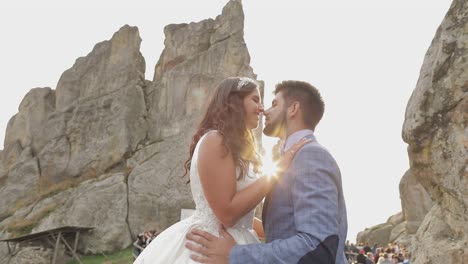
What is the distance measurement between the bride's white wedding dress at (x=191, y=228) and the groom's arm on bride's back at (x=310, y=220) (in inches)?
14.8

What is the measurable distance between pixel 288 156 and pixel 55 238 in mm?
28239

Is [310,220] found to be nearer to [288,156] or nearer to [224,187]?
[288,156]

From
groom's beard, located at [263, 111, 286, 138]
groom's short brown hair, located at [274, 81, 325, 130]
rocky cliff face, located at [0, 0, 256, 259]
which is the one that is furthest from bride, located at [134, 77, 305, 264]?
rocky cliff face, located at [0, 0, 256, 259]

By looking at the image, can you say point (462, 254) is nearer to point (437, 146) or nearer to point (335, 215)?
point (437, 146)

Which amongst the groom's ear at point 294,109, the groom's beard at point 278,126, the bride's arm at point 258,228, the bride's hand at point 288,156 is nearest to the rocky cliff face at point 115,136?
the bride's arm at point 258,228

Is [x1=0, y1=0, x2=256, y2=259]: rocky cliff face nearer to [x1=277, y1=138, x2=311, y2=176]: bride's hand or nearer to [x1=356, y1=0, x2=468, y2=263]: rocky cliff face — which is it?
[x1=356, y1=0, x2=468, y2=263]: rocky cliff face

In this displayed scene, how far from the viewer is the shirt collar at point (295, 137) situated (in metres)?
2.96

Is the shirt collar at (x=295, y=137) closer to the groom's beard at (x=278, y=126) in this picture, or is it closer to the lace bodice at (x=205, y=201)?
the groom's beard at (x=278, y=126)

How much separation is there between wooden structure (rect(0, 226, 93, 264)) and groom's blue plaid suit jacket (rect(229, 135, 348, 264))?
26.3 metres

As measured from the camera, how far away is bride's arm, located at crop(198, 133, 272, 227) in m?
2.86

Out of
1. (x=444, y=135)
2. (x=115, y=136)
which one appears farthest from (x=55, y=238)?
(x=444, y=135)

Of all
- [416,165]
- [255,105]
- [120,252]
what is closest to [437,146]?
[416,165]

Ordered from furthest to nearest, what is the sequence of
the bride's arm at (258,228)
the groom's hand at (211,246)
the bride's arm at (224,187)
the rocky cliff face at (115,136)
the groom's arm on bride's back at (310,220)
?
1. the rocky cliff face at (115,136)
2. the bride's arm at (258,228)
3. the bride's arm at (224,187)
4. the groom's hand at (211,246)
5. the groom's arm on bride's back at (310,220)

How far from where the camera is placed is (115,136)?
3550 centimetres
